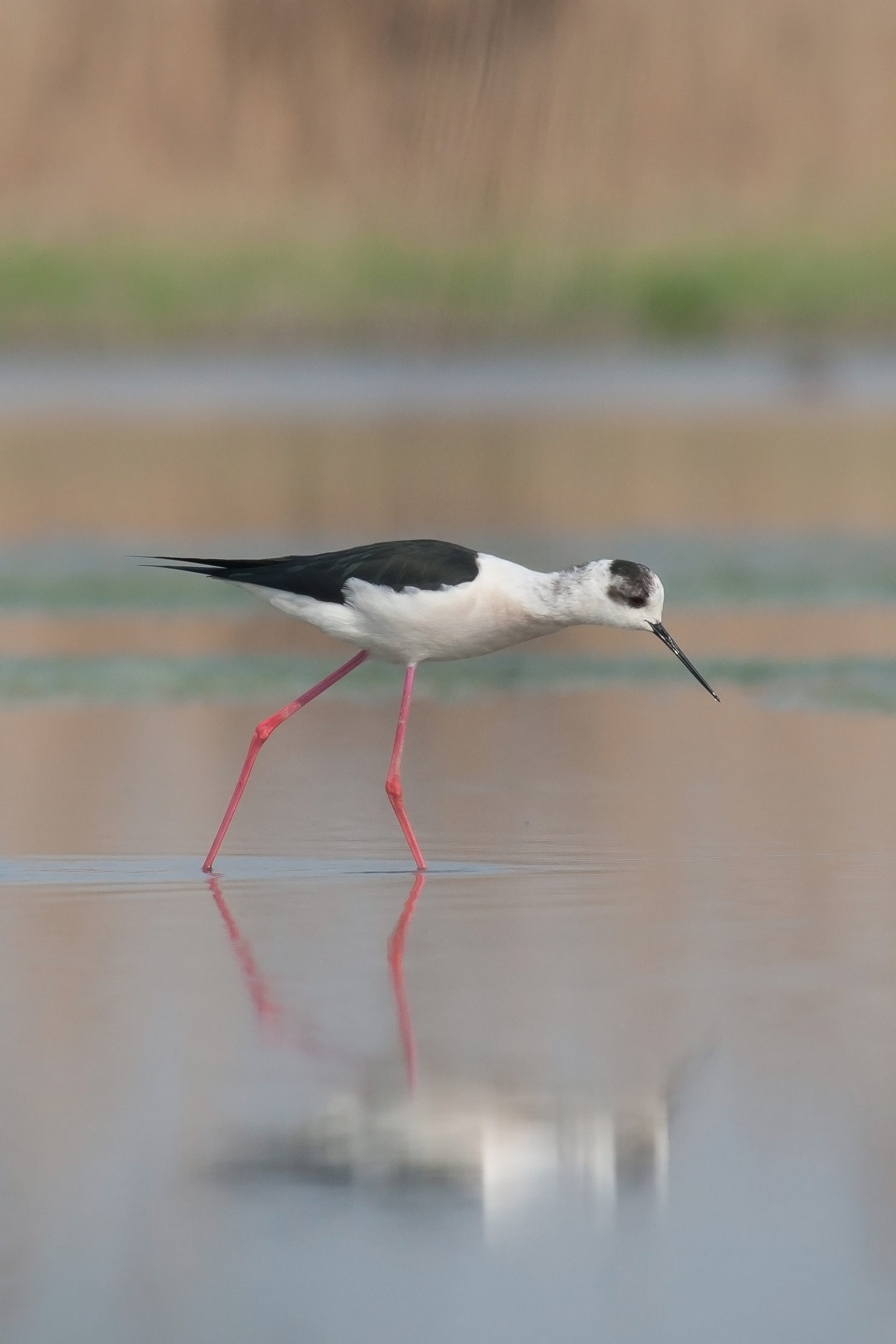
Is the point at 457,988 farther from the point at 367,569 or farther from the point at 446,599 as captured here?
the point at 367,569

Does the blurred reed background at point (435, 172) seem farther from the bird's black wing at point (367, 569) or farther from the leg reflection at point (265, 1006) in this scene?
the leg reflection at point (265, 1006)

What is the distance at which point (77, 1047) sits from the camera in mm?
5082

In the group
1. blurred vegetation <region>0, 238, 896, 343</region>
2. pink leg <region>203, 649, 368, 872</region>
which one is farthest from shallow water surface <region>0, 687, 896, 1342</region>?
blurred vegetation <region>0, 238, 896, 343</region>

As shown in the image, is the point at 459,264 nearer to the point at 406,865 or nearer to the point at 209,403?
the point at 209,403

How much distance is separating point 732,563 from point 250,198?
17092 mm

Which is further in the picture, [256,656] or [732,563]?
[732,563]

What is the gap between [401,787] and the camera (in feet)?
24.6

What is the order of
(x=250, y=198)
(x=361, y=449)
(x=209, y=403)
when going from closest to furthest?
1. (x=361, y=449)
2. (x=209, y=403)
3. (x=250, y=198)

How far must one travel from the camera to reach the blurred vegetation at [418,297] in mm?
25250

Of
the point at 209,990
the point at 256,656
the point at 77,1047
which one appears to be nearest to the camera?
the point at 77,1047

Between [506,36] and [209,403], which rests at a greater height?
[506,36]

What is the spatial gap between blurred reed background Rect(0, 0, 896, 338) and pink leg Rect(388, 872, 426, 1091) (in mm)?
16830

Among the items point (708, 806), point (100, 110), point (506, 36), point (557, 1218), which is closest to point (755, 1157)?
point (557, 1218)

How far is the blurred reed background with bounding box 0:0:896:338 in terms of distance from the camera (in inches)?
1003
